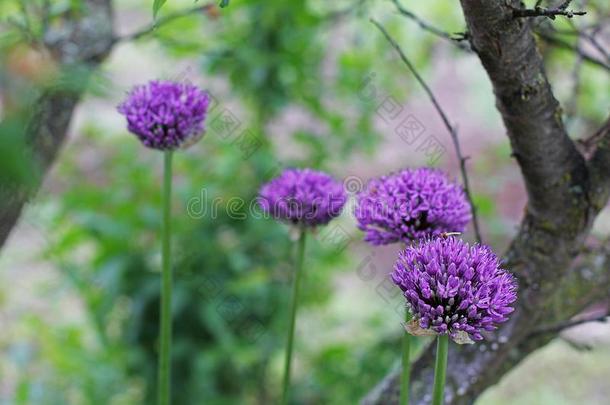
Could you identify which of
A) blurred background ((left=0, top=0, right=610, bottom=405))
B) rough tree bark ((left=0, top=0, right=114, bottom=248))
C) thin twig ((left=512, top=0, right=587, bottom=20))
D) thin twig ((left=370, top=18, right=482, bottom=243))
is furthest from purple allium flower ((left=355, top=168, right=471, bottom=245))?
blurred background ((left=0, top=0, right=610, bottom=405))

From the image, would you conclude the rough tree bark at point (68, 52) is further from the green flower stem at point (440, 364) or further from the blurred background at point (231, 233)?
the green flower stem at point (440, 364)

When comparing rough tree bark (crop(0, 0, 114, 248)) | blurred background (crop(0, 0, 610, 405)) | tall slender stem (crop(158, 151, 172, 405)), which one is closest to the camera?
tall slender stem (crop(158, 151, 172, 405))

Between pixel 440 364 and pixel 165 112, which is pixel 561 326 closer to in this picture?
pixel 440 364

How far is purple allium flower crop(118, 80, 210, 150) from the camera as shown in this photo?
97 cm

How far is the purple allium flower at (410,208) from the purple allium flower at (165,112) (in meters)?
0.27

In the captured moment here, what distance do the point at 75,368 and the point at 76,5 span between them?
1.07 m

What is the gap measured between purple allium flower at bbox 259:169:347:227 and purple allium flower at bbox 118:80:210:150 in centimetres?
15

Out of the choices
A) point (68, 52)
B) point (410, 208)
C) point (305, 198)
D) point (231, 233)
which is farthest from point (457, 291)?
point (231, 233)

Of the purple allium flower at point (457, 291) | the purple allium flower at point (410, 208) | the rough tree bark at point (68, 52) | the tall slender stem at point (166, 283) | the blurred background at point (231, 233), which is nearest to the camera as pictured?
the purple allium flower at point (457, 291)

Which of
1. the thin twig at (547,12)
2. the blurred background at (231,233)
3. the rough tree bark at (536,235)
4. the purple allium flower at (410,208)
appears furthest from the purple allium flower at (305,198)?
the blurred background at (231,233)

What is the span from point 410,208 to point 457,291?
0.19 m

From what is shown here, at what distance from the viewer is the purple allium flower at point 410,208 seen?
0.85 meters

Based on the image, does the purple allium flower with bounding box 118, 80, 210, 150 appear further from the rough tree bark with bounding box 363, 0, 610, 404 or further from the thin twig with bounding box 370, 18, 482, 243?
the rough tree bark with bounding box 363, 0, 610, 404

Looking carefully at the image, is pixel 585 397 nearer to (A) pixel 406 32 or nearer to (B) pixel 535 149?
(A) pixel 406 32
